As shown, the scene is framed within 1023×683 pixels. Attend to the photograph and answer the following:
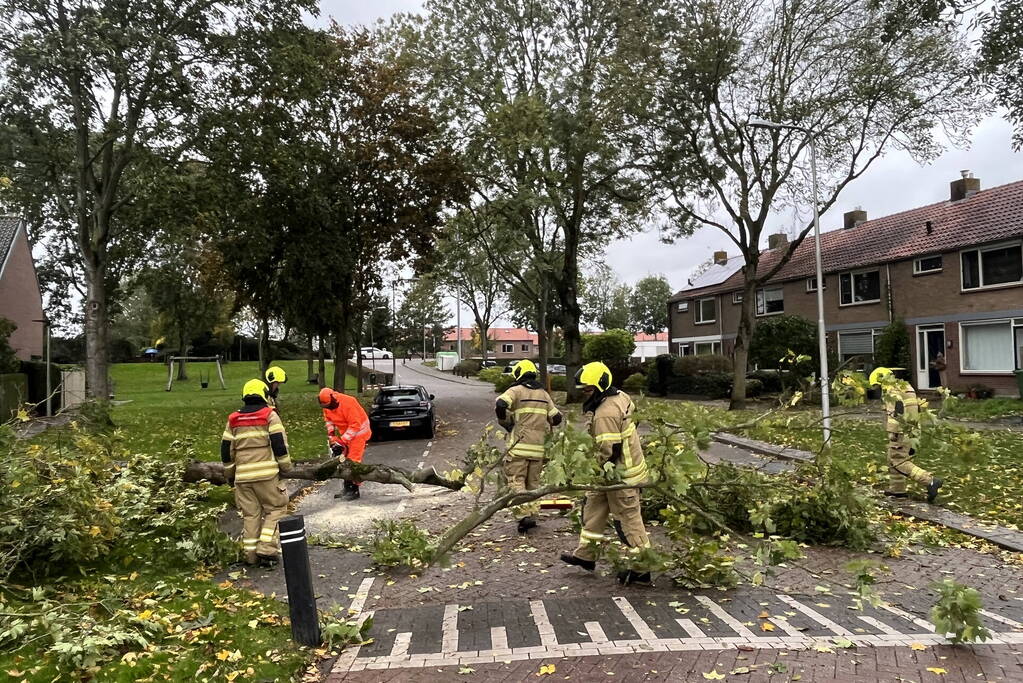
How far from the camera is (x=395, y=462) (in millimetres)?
12891

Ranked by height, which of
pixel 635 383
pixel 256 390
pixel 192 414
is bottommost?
pixel 192 414

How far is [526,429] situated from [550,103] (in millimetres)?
15864

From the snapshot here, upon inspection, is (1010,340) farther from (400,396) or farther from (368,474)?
(368,474)

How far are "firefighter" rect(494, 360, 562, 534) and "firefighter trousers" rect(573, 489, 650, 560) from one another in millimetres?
1457

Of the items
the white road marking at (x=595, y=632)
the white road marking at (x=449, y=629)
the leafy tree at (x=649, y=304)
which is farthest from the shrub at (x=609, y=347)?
the leafy tree at (x=649, y=304)

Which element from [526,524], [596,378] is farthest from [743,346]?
[596,378]

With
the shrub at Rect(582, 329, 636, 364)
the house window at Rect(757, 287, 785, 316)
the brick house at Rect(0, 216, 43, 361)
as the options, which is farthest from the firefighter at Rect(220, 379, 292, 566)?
the shrub at Rect(582, 329, 636, 364)

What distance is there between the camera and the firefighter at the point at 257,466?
246 inches

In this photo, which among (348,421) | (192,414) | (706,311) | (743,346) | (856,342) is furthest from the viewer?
(706,311)

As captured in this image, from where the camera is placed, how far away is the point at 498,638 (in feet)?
15.1

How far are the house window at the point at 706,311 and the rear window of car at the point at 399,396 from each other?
2234 centimetres

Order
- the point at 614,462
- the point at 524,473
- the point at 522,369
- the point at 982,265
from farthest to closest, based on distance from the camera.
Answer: the point at 982,265, the point at 522,369, the point at 524,473, the point at 614,462

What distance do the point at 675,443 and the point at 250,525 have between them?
3.90 m

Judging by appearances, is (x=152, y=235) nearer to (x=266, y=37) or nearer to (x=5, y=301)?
(x=266, y=37)
